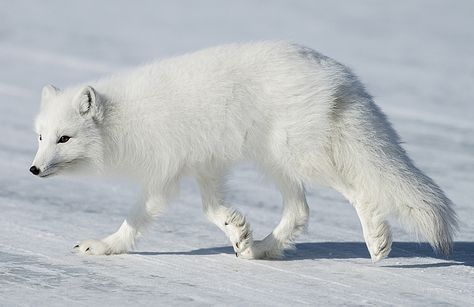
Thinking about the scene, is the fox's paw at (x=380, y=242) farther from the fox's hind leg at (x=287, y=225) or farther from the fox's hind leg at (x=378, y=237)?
the fox's hind leg at (x=287, y=225)

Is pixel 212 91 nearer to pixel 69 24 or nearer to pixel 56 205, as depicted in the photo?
pixel 56 205

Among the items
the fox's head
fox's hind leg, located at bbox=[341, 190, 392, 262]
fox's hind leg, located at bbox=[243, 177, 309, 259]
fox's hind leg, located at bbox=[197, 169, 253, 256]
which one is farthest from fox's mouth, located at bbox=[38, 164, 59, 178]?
fox's hind leg, located at bbox=[341, 190, 392, 262]

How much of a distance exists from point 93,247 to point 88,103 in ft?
2.16

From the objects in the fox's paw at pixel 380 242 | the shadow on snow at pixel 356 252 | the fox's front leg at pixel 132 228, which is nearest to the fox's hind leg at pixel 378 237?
the fox's paw at pixel 380 242

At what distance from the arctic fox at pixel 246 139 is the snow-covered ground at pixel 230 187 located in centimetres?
20

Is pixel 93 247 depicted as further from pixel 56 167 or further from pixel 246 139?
pixel 246 139

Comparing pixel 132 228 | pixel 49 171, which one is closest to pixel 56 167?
pixel 49 171

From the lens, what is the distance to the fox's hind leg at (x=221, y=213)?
444 centimetres

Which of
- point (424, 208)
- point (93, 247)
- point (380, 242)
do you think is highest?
point (424, 208)

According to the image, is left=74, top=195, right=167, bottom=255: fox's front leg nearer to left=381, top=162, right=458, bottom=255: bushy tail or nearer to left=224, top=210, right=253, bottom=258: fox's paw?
left=224, top=210, right=253, bottom=258: fox's paw

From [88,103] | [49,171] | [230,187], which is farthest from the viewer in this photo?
[230,187]

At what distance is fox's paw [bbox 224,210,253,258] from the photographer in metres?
4.43

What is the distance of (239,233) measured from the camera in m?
4.43

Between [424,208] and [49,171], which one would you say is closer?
[424,208]
